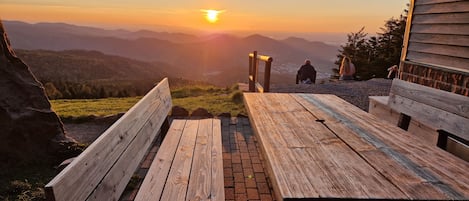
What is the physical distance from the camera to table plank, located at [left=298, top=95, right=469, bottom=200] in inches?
52.2

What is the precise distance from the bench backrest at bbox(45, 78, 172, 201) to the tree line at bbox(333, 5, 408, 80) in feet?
52.4

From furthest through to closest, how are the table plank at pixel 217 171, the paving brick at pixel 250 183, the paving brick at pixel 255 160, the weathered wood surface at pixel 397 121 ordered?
the paving brick at pixel 255 160 < the weathered wood surface at pixel 397 121 < the paving brick at pixel 250 183 < the table plank at pixel 217 171

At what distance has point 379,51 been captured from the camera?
17.5 m

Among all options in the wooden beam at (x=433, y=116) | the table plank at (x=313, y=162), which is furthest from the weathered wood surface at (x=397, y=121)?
the table plank at (x=313, y=162)

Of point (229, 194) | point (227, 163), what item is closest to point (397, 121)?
point (227, 163)

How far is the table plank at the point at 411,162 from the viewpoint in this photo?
1326mm

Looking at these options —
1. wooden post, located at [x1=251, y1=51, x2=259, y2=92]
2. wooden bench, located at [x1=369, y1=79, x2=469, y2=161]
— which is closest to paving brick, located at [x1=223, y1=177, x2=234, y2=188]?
wooden bench, located at [x1=369, y1=79, x2=469, y2=161]

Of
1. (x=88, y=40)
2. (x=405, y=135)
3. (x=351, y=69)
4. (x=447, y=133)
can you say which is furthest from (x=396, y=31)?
(x=88, y=40)

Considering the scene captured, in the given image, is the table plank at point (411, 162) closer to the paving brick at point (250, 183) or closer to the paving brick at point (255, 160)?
the paving brick at point (250, 183)

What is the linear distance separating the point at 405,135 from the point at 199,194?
140cm

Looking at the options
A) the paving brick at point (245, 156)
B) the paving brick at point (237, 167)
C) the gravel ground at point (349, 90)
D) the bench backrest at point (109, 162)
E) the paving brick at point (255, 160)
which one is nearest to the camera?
the bench backrest at point (109, 162)

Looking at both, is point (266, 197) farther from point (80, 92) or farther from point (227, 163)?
point (80, 92)

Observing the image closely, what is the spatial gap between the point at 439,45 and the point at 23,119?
16.0 ft

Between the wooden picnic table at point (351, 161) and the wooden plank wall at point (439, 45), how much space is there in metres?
1.83
